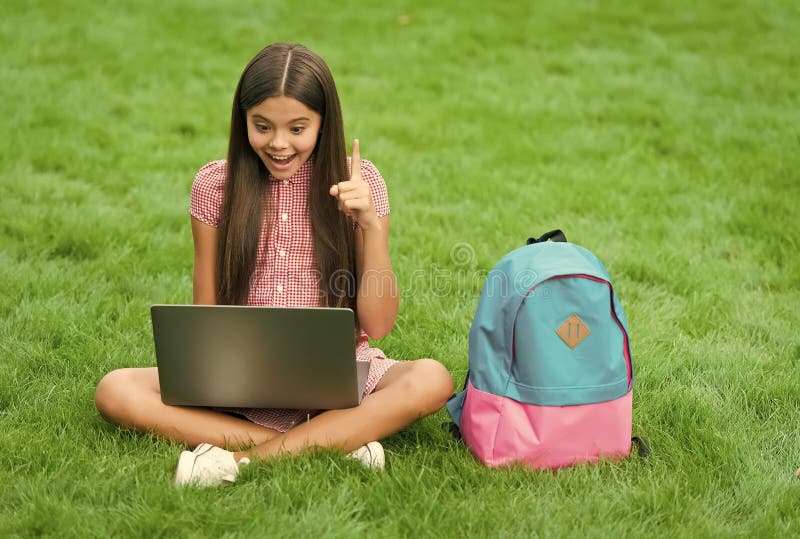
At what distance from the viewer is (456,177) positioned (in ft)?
16.9

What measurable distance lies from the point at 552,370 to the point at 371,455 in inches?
22.6

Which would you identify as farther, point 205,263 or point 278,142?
point 205,263

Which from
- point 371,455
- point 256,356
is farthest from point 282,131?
point 371,455

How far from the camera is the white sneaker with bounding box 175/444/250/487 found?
8.33ft

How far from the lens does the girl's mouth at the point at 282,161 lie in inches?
111

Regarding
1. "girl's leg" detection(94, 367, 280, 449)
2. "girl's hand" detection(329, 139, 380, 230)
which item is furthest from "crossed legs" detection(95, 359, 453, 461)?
"girl's hand" detection(329, 139, 380, 230)

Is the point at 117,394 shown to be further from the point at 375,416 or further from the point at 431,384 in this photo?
the point at 431,384

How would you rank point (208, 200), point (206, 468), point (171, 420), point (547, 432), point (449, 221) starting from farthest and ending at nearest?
point (449, 221), point (208, 200), point (171, 420), point (547, 432), point (206, 468)

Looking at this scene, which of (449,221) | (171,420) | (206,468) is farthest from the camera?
(449,221)

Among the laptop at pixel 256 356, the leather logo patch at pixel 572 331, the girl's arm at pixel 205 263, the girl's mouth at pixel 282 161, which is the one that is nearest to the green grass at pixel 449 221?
the laptop at pixel 256 356

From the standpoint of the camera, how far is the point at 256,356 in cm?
256

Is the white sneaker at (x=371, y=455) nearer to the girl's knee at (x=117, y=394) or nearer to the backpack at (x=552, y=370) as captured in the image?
the backpack at (x=552, y=370)

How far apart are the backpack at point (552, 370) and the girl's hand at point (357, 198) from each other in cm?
45

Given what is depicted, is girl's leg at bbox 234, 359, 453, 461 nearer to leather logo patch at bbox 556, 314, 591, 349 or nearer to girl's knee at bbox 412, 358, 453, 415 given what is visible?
girl's knee at bbox 412, 358, 453, 415
